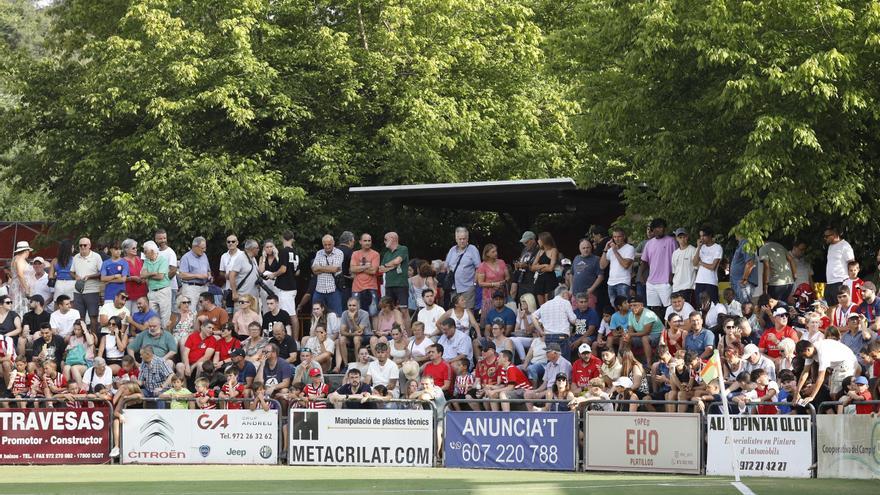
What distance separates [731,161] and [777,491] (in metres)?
7.96

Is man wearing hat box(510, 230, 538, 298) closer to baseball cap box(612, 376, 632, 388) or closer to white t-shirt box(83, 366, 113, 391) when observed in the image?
baseball cap box(612, 376, 632, 388)

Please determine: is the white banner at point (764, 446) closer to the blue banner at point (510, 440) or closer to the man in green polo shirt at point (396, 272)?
the blue banner at point (510, 440)

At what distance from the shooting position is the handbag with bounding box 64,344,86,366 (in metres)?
24.0

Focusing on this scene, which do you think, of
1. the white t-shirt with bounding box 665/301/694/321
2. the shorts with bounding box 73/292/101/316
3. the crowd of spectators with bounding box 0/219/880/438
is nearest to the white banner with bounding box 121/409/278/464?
the crowd of spectators with bounding box 0/219/880/438

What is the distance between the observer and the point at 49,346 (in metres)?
24.3

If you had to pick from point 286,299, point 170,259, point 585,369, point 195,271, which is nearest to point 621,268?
point 585,369

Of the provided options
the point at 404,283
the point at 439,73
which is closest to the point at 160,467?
the point at 404,283

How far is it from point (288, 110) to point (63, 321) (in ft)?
33.5

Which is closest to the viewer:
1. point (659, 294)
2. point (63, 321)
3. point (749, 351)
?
point (749, 351)

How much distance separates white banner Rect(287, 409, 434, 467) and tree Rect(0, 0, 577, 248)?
10932 mm

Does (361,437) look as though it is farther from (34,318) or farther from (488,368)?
(34,318)

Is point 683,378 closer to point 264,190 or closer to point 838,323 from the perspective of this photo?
point 838,323

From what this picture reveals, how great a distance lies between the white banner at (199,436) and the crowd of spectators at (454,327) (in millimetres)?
295

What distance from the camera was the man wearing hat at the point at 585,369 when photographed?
21.1 m
